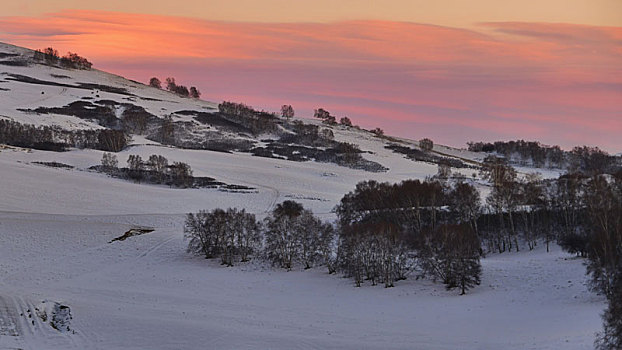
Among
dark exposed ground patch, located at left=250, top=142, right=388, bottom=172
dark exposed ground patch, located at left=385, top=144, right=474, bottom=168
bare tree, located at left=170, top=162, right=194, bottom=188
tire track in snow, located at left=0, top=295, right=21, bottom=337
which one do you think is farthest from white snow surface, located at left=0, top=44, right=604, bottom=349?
dark exposed ground patch, located at left=385, top=144, right=474, bottom=168

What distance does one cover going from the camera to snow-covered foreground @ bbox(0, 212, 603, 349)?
40062mm

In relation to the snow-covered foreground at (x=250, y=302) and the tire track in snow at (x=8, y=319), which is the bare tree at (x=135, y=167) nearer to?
the snow-covered foreground at (x=250, y=302)

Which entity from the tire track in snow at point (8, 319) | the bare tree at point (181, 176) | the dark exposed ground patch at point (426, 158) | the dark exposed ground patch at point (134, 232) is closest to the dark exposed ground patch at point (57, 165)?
the bare tree at point (181, 176)

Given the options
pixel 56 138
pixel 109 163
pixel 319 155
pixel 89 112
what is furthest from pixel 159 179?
pixel 89 112

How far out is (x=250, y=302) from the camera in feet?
171

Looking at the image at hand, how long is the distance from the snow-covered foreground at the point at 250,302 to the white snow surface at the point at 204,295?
0.15 meters

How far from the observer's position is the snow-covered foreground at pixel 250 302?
131 feet

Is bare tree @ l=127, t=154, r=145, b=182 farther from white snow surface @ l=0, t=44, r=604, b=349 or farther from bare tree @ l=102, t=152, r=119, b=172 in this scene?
white snow surface @ l=0, t=44, r=604, b=349

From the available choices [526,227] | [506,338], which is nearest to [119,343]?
[506,338]

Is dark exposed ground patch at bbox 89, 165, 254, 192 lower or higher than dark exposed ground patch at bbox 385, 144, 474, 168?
lower

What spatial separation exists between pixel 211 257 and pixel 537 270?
35.1m

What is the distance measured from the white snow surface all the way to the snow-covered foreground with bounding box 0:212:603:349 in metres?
0.15

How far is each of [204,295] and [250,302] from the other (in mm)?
4848

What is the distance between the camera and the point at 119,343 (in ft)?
132
